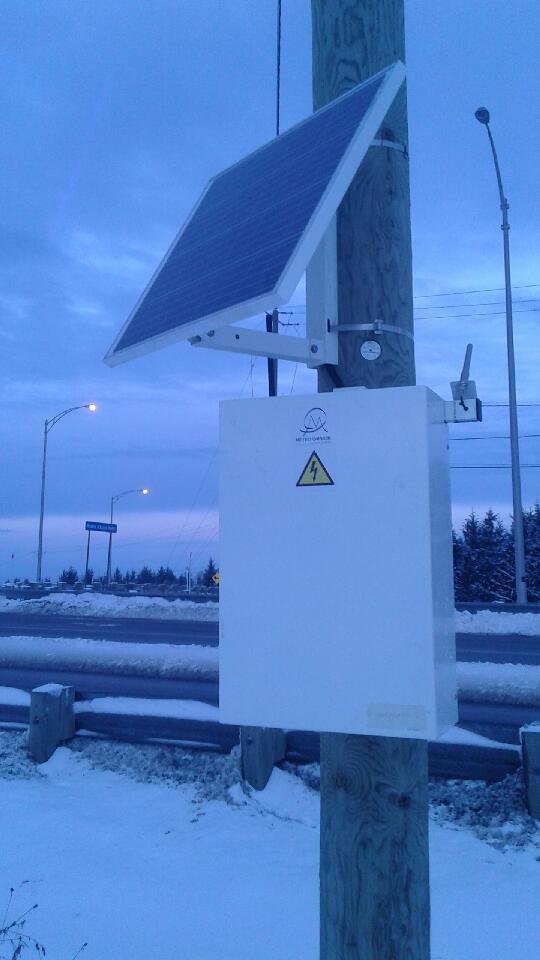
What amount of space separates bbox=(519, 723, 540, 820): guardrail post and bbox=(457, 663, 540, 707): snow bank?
12.2 ft

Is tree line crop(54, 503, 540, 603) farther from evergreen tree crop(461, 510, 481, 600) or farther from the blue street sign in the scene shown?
the blue street sign

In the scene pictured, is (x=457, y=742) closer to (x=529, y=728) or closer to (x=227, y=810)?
(x=529, y=728)

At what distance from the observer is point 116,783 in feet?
22.6

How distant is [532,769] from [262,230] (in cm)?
432

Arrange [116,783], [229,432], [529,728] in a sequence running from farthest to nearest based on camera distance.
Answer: [116,783] → [529,728] → [229,432]

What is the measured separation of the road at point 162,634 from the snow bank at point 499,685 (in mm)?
4603

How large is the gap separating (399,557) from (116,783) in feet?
16.8

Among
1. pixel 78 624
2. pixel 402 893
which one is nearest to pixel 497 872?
pixel 402 893

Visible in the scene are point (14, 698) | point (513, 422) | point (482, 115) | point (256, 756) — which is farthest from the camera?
point (513, 422)

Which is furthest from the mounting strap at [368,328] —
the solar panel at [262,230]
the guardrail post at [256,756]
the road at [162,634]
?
the road at [162,634]

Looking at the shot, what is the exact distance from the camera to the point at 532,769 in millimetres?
5711

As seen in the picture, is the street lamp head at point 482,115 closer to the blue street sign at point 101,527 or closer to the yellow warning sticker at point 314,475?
the yellow warning sticker at point 314,475

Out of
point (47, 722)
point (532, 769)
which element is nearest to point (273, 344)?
point (532, 769)

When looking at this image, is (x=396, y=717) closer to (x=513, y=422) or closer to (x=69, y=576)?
(x=513, y=422)
